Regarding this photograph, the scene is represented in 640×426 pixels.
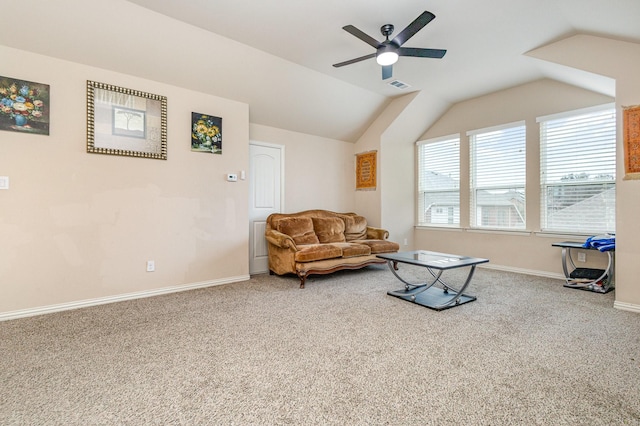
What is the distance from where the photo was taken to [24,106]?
2.97m

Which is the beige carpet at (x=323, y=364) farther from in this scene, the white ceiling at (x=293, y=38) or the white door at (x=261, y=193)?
the white ceiling at (x=293, y=38)

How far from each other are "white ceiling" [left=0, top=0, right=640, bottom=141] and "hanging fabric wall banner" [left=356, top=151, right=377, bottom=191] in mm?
1604

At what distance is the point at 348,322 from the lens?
112 inches

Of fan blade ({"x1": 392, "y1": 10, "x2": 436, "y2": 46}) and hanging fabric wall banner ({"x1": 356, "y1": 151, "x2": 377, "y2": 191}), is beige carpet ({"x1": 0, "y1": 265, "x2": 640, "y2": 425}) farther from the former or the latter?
hanging fabric wall banner ({"x1": 356, "y1": 151, "x2": 377, "y2": 191})

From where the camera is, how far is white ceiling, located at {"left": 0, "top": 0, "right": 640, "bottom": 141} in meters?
2.91

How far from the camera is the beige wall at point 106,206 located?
2973mm

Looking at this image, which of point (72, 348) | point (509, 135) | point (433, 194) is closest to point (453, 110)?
point (509, 135)

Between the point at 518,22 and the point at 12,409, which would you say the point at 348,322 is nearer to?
the point at 12,409

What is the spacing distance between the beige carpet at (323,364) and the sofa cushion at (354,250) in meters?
1.18

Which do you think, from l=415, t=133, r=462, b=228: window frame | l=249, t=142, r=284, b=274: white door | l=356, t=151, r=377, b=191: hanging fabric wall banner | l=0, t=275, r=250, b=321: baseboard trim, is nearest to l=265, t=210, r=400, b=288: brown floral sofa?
l=249, t=142, r=284, b=274: white door

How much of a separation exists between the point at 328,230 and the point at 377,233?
95 cm

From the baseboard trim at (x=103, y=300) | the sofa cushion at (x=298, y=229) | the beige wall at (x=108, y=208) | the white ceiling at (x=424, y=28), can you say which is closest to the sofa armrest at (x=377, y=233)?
the sofa cushion at (x=298, y=229)

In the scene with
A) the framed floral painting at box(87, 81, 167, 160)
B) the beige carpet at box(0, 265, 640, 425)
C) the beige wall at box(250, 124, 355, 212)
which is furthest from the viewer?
the beige wall at box(250, 124, 355, 212)

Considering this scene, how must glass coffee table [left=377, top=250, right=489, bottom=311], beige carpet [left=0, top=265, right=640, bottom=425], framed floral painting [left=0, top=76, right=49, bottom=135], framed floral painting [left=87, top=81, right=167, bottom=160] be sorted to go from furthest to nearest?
framed floral painting [left=87, top=81, right=167, bottom=160] → glass coffee table [left=377, top=250, right=489, bottom=311] → framed floral painting [left=0, top=76, right=49, bottom=135] → beige carpet [left=0, top=265, right=640, bottom=425]
